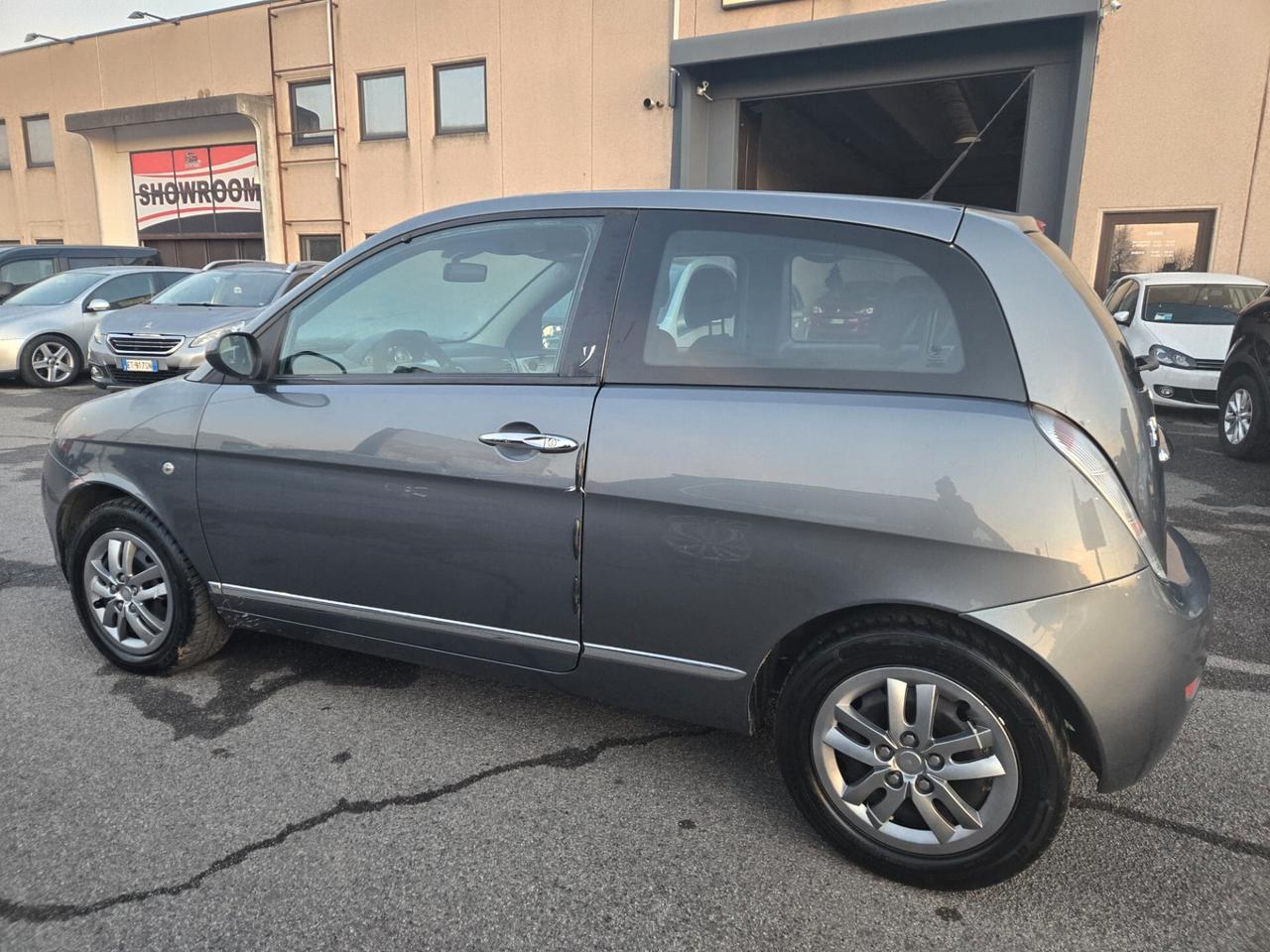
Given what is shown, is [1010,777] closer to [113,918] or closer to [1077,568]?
[1077,568]

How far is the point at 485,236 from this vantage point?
2762 mm

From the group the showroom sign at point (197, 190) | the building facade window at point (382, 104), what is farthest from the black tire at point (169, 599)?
the showroom sign at point (197, 190)

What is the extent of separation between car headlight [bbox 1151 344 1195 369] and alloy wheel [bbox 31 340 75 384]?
12476mm

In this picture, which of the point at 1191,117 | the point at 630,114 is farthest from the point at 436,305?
the point at 630,114

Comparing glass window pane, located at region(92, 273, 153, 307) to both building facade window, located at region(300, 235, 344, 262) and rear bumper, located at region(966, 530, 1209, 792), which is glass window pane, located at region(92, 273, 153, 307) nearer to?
building facade window, located at region(300, 235, 344, 262)

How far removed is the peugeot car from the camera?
8.83m

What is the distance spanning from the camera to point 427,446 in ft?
8.27

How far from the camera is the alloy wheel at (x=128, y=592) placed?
125 inches

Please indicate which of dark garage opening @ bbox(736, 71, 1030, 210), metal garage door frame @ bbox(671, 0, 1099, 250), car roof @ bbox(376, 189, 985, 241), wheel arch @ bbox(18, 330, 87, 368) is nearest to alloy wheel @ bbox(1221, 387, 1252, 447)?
dark garage opening @ bbox(736, 71, 1030, 210)

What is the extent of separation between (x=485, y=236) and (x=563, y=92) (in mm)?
12906

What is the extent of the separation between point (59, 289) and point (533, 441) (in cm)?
1183

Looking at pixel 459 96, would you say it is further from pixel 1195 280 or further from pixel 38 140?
pixel 38 140

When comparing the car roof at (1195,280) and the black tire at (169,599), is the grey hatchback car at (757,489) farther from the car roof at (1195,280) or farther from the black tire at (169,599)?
the car roof at (1195,280)

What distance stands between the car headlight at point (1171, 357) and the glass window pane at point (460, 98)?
11517mm
